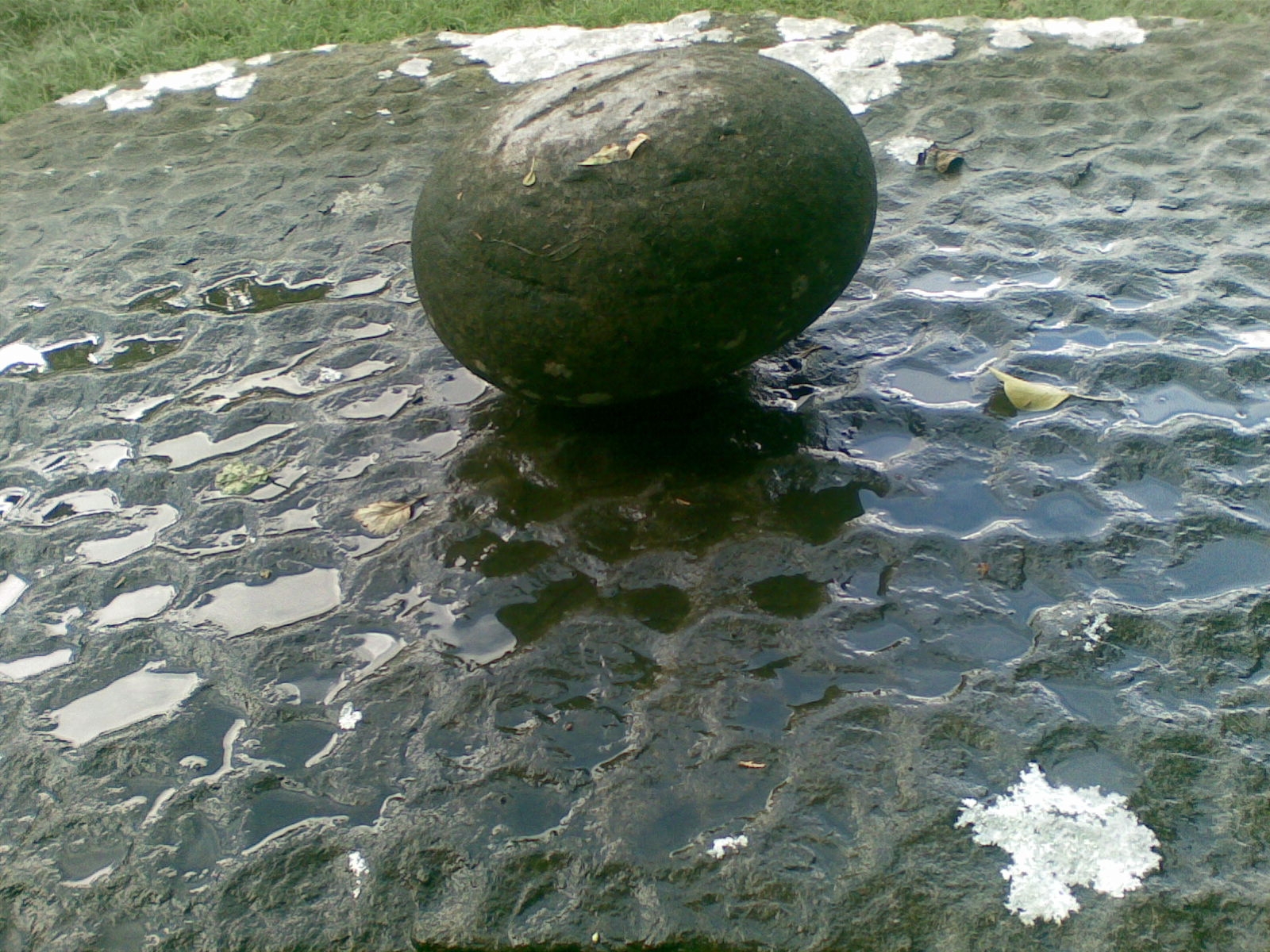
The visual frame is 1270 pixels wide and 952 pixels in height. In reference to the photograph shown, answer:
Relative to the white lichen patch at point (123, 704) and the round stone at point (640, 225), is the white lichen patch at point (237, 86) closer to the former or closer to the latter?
the round stone at point (640, 225)

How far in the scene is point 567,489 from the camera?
117 inches

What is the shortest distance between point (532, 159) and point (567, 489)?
86cm

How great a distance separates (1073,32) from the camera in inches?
213

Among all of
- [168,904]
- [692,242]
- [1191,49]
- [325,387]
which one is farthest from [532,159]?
[1191,49]

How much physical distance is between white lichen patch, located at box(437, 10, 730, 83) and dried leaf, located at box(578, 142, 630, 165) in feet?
9.60

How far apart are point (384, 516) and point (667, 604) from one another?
0.84 meters

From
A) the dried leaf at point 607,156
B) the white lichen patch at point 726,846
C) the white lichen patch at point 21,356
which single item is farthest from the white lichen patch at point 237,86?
the white lichen patch at point 726,846

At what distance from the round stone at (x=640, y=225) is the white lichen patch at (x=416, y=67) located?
297 centimetres

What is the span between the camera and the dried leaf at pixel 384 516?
2904 mm

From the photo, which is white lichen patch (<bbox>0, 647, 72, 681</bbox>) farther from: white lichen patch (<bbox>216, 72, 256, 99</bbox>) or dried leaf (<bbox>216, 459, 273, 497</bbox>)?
white lichen patch (<bbox>216, 72, 256, 99</bbox>)

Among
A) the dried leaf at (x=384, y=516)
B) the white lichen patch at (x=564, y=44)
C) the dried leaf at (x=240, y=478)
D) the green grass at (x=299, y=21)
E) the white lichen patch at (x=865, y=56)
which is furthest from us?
the green grass at (x=299, y=21)

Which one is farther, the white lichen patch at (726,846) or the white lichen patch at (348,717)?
the white lichen patch at (348,717)

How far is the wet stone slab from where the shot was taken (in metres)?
2.03

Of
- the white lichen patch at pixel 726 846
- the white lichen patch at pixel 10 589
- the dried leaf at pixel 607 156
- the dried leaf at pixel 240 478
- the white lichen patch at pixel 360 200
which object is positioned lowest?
the white lichen patch at pixel 726 846
